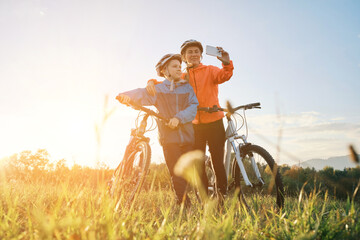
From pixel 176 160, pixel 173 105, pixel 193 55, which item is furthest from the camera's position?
pixel 193 55

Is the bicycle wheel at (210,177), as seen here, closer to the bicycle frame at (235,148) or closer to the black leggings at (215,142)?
the black leggings at (215,142)

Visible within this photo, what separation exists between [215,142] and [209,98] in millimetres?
680

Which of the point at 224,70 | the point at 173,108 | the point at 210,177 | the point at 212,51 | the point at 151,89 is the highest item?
the point at 212,51

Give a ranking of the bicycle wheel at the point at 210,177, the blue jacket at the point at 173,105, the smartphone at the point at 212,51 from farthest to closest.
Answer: the bicycle wheel at the point at 210,177 → the smartphone at the point at 212,51 → the blue jacket at the point at 173,105

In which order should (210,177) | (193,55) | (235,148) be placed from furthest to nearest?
1. (210,177)
2. (193,55)
3. (235,148)

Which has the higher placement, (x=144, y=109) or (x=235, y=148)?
(x=144, y=109)

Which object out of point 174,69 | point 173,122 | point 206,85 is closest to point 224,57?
point 206,85

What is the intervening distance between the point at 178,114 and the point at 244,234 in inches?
76.3

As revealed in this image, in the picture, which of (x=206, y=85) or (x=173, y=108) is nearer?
(x=173, y=108)

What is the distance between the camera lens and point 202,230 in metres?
1.84

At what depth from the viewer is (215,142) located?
443cm

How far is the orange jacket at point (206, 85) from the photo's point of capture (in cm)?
443

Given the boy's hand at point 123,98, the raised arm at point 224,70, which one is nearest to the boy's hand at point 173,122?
the boy's hand at point 123,98

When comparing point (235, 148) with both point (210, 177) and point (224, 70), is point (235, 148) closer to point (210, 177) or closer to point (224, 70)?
point (210, 177)
